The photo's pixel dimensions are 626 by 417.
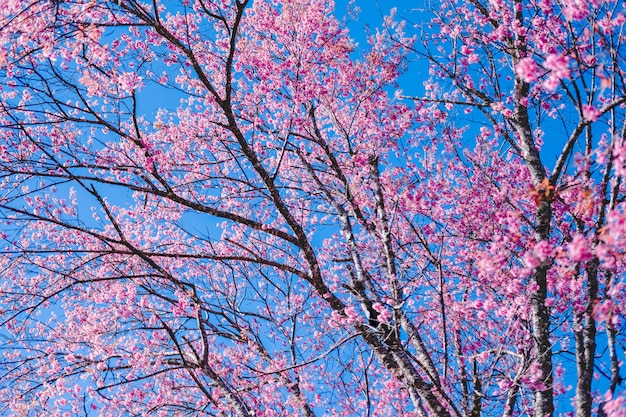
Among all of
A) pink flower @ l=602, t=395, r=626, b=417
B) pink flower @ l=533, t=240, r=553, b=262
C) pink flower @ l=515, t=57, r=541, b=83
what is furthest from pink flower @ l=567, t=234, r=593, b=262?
pink flower @ l=515, t=57, r=541, b=83

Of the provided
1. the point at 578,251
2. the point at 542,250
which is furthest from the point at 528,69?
the point at 578,251

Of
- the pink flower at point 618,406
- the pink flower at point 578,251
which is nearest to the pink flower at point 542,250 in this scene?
the pink flower at point 578,251

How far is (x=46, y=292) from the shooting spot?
7.44 meters

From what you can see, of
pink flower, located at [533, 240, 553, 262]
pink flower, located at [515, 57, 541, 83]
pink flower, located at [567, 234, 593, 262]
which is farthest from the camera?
pink flower, located at [515, 57, 541, 83]

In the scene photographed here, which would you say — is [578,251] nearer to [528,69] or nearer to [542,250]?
[542,250]

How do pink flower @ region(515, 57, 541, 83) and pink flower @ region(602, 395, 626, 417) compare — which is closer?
pink flower @ region(602, 395, 626, 417)

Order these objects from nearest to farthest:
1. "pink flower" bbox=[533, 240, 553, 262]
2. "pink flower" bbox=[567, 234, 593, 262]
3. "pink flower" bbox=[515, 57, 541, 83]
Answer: "pink flower" bbox=[567, 234, 593, 262] → "pink flower" bbox=[533, 240, 553, 262] → "pink flower" bbox=[515, 57, 541, 83]

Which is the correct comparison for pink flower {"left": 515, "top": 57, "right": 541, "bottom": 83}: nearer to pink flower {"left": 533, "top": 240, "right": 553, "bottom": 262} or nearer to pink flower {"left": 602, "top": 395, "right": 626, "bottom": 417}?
pink flower {"left": 533, "top": 240, "right": 553, "bottom": 262}

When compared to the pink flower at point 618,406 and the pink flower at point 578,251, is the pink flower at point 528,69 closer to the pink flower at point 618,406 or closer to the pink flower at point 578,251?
→ the pink flower at point 578,251

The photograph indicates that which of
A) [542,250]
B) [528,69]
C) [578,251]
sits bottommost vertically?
[578,251]

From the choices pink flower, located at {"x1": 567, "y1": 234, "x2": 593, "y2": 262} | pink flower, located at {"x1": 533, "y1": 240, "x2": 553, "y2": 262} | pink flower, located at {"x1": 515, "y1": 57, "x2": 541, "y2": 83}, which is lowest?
pink flower, located at {"x1": 567, "y1": 234, "x2": 593, "y2": 262}

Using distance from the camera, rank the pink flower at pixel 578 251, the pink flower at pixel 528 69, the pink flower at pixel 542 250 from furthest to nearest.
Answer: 1. the pink flower at pixel 528 69
2. the pink flower at pixel 542 250
3. the pink flower at pixel 578 251

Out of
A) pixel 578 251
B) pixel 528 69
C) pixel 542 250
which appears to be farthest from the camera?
pixel 528 69

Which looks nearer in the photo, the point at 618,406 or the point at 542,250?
the point at 618,406
